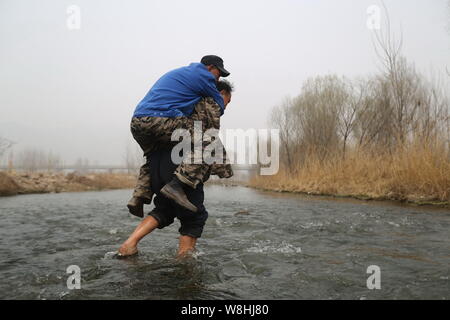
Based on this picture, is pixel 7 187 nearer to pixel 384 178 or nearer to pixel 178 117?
pixel 178 117

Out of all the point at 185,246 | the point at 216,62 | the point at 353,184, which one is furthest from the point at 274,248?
the point at 353,184

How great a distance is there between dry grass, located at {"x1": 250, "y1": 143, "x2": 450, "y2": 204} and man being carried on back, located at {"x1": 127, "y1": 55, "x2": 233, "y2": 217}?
521 cm

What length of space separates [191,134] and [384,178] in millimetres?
7192

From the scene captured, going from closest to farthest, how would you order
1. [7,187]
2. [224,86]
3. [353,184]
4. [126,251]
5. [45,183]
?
[126,251] → [224,86] → [353,184] → [7,187] → [45,183]

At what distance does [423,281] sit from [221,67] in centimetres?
193

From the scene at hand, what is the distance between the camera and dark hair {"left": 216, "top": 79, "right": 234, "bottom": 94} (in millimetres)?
2498

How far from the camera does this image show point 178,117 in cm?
210

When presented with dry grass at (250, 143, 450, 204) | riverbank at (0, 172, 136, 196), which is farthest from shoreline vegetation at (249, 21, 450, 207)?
riverbank at (0, 172, 136, 196)

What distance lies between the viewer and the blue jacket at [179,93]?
210 centimetres

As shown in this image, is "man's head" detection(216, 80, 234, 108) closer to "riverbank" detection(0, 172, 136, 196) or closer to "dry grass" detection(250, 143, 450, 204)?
"dry grass" detection(250, 143, 450, 204)

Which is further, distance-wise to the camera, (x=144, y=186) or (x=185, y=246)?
(x=144, y=186)

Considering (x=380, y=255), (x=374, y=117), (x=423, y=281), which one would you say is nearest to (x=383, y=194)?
(x=380, y=255)

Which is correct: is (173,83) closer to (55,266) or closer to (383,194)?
(55,266)

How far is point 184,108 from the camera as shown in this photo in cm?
216
